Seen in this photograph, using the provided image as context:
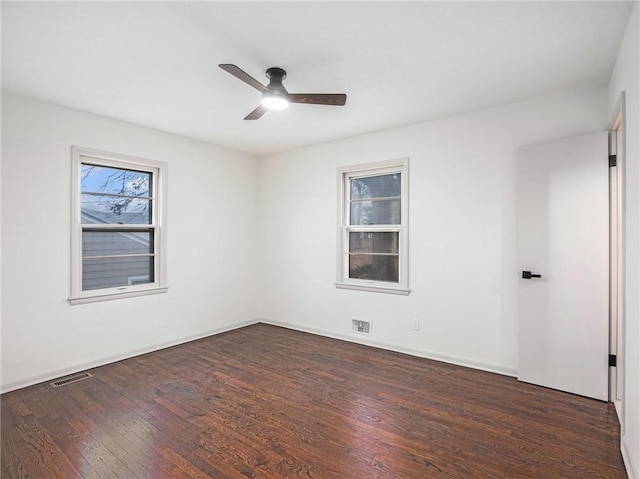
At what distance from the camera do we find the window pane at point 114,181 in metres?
3.77

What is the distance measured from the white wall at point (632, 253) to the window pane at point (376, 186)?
2339 mm

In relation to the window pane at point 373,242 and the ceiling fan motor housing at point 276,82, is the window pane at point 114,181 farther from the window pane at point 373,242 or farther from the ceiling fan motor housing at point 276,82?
the window pane at point 373,242

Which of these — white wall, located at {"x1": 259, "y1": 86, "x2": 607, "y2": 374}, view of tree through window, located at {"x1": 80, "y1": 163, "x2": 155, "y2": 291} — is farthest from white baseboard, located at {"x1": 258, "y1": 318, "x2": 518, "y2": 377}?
view of tree through window, located at {"x1": 80, "y1": 163, "x2": 155, "y2": 291}

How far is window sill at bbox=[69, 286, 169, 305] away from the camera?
11.8 ft

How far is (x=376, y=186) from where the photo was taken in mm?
4500

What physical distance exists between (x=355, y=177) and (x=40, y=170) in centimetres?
340

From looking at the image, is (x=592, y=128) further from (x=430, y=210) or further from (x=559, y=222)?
(x=430, y=210)

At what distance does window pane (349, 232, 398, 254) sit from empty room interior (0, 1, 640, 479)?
0.03 meters

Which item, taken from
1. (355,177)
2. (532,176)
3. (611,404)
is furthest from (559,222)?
(355,177)

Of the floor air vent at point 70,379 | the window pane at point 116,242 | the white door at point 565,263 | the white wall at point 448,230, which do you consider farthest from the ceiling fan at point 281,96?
the floor air vent at point 70,379

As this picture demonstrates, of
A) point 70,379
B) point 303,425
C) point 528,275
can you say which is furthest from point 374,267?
point 70,379

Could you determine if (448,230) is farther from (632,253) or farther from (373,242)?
(632,253)

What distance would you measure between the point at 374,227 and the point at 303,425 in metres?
2.59

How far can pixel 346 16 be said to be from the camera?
81.7 inches
